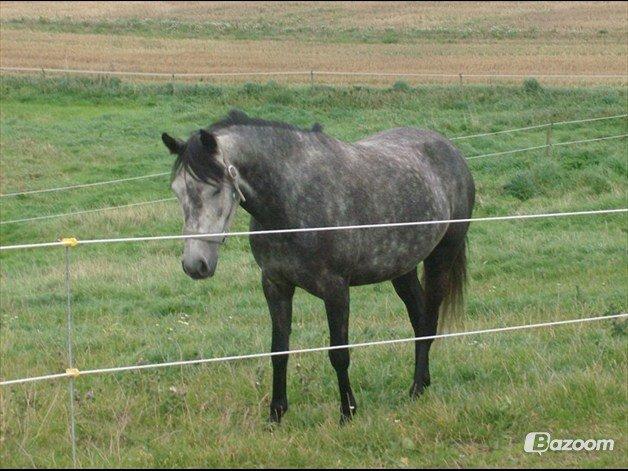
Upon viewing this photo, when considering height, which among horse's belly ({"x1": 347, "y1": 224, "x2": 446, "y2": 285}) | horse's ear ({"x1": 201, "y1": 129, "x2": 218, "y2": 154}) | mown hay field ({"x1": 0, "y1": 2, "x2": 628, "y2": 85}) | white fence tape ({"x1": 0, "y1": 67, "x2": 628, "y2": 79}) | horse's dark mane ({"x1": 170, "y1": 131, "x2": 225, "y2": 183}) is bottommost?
mown hay field ({"x1": 0, "y1": 2, "x2": 628, "y2": 85})

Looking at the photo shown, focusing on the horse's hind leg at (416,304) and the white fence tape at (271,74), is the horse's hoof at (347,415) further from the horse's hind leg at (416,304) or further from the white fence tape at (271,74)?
the white fence tape at (271,74)

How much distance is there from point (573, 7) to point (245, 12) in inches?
805

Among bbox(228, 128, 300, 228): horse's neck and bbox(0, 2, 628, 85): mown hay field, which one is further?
bbox(0, 2, 628, 85): mown hay field

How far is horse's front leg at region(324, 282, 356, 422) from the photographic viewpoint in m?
6.89

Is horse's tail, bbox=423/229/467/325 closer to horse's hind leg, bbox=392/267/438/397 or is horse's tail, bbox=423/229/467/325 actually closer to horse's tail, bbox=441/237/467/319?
horse's tail, bbox=441/237/467/319

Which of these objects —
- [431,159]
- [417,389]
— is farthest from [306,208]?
[431,159]

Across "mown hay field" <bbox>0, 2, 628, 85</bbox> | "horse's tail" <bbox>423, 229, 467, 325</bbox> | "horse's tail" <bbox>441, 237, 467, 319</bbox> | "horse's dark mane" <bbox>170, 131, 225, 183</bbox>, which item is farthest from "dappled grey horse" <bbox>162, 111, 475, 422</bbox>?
"mown hay field" <bbox>0, 2, 628, 85</bbox>

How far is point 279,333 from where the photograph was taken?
714 centimetres

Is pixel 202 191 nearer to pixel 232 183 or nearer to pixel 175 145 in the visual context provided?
pixel 232 183

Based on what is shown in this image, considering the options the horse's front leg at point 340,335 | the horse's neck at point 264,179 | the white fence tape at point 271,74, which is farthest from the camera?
the white fence tape at point 271,74

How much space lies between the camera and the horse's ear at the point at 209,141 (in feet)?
20.2

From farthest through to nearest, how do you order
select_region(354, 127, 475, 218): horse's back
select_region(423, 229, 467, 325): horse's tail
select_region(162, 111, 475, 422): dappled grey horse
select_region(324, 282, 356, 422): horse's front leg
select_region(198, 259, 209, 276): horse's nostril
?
select_region(423, 229, 467, 325): horse's tail < select_region(354, 127, 475, 218): horse's back < select_region(324, 282, 356, 422): horse's front leg < select_region(162, 111, 475, 422): dappled grey horse < select_region(198, 259, 209, 276): horse's nostril

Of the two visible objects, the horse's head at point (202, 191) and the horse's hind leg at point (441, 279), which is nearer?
the horse's head at point (202, 191)

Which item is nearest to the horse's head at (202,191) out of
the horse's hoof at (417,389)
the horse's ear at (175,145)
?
the horse's ear at (175,145)
